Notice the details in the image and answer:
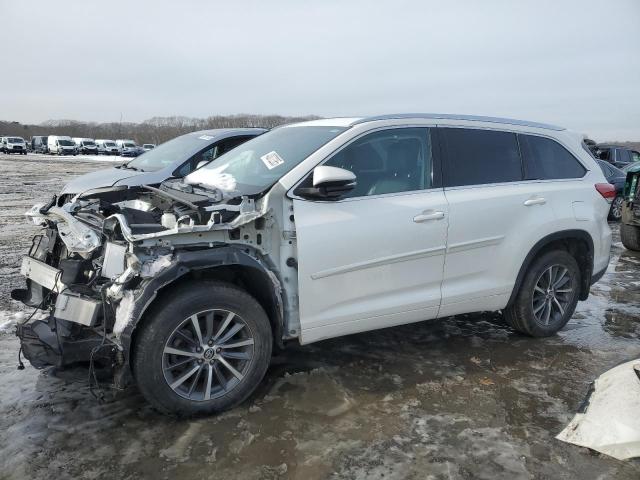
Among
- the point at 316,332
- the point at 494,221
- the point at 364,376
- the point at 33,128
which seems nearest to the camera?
the point at 316,332

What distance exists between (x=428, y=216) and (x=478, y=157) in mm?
853

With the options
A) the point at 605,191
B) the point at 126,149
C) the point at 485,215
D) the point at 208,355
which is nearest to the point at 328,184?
the point at 208,355

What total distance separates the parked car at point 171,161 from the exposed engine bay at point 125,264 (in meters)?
3.37

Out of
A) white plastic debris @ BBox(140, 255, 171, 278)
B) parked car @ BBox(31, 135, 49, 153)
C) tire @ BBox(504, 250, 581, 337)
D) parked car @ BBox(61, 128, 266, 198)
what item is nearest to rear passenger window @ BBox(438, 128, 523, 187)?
tire @ BBox(504, 250, 581, 337)

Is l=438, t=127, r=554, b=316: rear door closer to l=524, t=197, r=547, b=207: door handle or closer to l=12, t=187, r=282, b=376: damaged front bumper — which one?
l=524, t=197, r=547, b=207: door handle

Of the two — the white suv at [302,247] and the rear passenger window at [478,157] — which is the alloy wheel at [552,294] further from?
the rear passenger window at [478,157]

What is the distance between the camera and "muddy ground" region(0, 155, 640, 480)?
2.86m

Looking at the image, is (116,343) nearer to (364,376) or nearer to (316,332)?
(316,332)

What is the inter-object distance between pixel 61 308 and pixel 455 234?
109 inches

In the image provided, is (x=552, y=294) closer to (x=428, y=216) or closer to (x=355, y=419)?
(x=428, y=216)

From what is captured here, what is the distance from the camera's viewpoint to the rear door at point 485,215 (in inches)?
161

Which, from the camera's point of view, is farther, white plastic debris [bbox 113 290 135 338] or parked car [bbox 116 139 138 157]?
parked car [bbox 116 139 138 157]

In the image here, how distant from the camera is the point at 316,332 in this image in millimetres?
3594

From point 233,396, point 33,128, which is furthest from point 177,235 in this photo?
point 33,128
